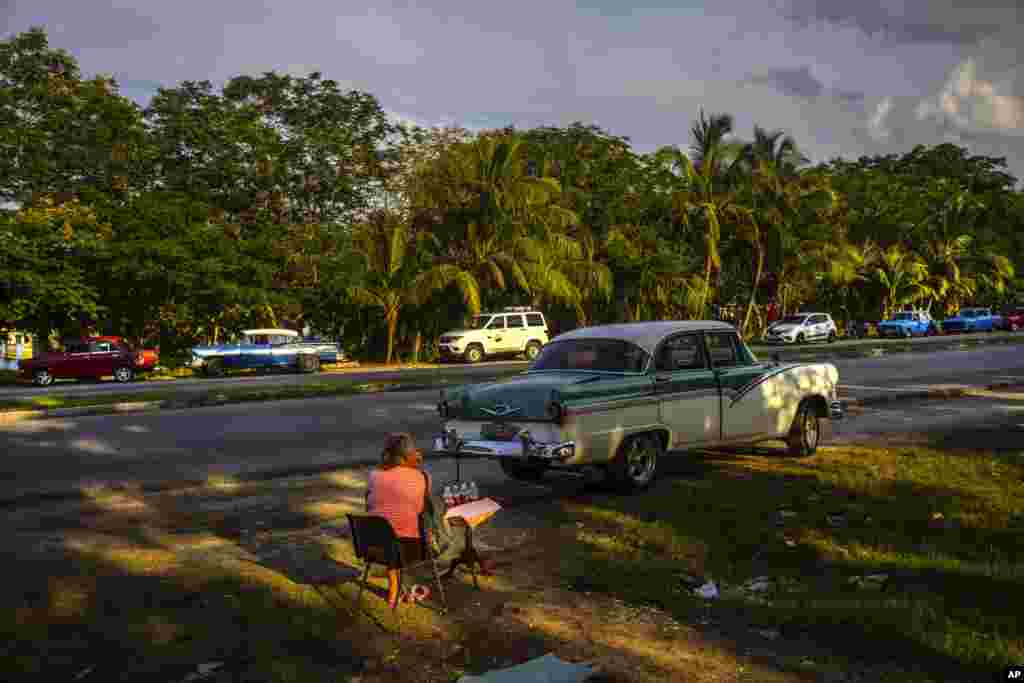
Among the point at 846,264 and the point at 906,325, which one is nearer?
the point at 846,264

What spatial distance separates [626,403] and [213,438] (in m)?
→ 8.00

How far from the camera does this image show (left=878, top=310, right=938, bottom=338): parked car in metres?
53.2

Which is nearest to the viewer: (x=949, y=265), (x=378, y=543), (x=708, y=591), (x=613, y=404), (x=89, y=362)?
(x=378, y=543)

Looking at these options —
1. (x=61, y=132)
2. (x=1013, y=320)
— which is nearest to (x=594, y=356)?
(x=61, y=132)

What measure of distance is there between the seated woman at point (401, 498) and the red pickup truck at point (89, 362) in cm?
2809

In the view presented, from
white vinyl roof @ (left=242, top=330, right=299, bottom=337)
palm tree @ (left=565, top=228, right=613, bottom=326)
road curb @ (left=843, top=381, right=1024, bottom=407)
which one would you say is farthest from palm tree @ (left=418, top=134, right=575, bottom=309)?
road curb @ (left=843, top=381, right=1024, bottom=407)

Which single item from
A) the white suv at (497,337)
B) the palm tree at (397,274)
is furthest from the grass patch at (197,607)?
the white suv at (497,337)

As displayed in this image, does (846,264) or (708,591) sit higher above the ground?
(846,264)

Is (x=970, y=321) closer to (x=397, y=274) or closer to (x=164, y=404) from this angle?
(x=397, y=274)

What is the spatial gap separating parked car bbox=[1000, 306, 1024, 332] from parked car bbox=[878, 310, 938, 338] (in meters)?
10.8

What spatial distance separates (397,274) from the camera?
37844 mm

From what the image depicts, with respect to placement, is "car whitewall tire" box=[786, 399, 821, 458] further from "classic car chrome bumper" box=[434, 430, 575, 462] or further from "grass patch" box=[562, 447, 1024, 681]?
"classic car chrome bumper" box=[434, 430, 575, 462]

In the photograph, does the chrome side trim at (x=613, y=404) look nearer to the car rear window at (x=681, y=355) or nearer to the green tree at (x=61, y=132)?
the car rear window at (x=681, y=355)

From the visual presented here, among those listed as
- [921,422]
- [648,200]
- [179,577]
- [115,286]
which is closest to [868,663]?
[179,577]
